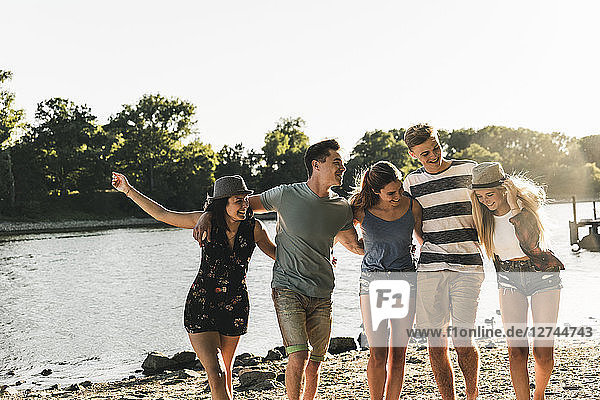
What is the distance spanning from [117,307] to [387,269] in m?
15.4

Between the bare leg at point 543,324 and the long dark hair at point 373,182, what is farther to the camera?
the long dark hair at point 373,182

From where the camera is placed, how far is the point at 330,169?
4.79 m

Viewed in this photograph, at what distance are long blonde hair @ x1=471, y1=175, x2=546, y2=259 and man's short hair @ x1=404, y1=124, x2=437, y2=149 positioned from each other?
50 cm

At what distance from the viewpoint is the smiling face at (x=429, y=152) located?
16.0ft

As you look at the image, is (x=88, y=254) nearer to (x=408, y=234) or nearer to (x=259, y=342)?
(x=259, y=342)

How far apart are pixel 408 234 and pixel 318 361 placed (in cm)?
109

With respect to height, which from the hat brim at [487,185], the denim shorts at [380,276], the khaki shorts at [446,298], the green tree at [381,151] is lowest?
the khaki shorts at [446,298]

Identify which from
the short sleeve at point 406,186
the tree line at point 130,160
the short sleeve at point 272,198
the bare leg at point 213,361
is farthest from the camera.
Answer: the tree line at point 130,160

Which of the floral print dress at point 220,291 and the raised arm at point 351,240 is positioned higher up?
the raised arm at point 351,240

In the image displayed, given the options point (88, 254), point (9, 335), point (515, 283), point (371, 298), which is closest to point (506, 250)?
point (515, 283)

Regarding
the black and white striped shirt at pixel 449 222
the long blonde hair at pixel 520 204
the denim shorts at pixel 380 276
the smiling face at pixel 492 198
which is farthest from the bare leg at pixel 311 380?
the smiling face at pixel 492 198

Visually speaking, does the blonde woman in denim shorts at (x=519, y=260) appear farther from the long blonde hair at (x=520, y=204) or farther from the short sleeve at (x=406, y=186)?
the short sleeve at (x=406, y=186)

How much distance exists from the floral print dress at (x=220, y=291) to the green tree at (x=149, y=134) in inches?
2631

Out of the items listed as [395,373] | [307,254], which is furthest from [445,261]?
[307,254]
